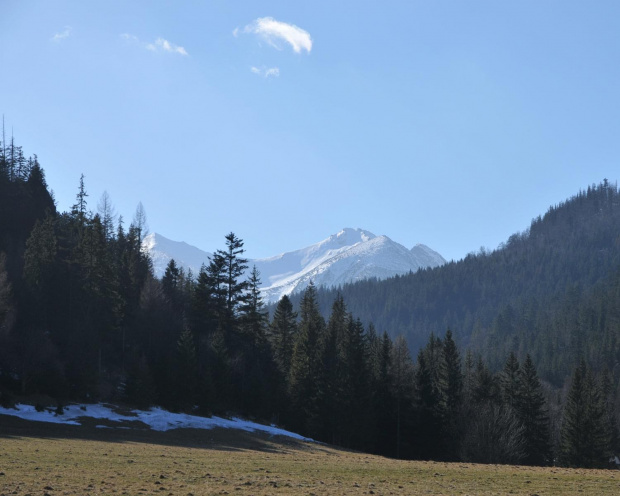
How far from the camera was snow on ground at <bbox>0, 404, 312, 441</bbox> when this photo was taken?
4606 centimetres

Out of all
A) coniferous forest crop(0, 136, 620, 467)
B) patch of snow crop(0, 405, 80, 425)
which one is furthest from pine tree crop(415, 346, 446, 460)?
patch of snow crop(0, 405, 80, 425)

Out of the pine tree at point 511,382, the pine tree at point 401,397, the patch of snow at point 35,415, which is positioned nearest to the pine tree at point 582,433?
the pine tree at point 511,382

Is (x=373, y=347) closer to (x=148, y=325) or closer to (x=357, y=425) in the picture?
(x=357, y=425)

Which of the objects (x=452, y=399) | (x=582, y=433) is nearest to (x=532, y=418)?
(x=582, y=433)

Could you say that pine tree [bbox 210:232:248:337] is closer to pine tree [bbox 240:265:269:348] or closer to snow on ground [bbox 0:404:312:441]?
pine tree [bbox 240:265:269:348]

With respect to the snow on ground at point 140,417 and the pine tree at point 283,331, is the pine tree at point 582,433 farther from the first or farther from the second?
the pine tree at point 283,331

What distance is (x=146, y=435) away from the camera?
146ft

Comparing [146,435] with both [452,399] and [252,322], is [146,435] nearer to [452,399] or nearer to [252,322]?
[252,322]

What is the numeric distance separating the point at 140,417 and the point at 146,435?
26.7ft

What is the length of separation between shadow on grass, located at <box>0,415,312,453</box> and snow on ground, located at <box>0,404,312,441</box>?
1221 millimetres

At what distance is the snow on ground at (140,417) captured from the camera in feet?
151

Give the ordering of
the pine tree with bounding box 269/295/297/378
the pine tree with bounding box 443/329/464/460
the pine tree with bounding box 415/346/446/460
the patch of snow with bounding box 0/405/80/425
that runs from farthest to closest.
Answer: the pine tree with bounding box 269/295/297/378
the pine tree with bounding box 415/346/446/460
the pine tree with bounding box 443/329/464/460
the patch of snow with bounding box 0/405/80/425

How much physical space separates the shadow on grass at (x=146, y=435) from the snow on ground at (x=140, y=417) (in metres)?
1.22

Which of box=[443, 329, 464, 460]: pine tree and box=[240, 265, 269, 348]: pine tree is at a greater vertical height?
box=[240, 265, 269, 348]: pine tree
